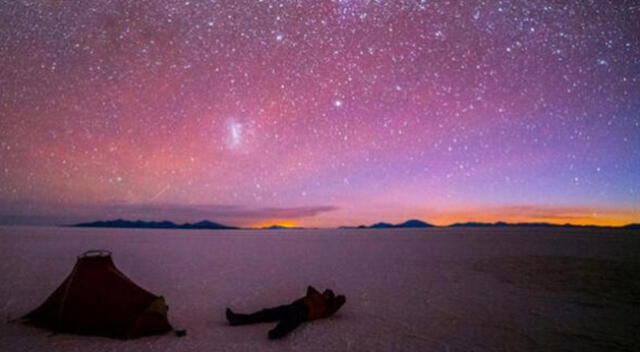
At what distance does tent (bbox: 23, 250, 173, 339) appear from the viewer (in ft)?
20.9

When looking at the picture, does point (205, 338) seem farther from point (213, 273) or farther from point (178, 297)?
point (213, 273)

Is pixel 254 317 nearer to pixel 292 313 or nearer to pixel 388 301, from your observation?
pixel 292 313

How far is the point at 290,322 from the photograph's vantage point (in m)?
6.86

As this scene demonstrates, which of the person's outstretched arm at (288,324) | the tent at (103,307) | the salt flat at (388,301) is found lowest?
the salt flat at (388,301)

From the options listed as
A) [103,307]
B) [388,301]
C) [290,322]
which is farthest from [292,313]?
[388,301]

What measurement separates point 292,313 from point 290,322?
0.75 ft

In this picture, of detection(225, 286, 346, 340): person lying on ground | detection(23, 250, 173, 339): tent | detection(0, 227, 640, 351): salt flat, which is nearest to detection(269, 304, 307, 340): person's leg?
detection(225, 286, 346, 340): person lying on ground

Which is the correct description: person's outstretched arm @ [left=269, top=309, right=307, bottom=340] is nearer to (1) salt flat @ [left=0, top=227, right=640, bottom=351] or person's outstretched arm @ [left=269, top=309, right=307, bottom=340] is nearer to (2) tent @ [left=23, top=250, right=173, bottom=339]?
(1) salt flat @ [left=0, top=227, right=640, bottom=351]

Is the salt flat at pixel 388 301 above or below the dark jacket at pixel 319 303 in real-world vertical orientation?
below

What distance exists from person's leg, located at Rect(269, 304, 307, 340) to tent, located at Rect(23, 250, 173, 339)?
1.88 metres

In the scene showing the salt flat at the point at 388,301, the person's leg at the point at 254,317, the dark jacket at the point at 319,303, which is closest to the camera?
the salt flat at the point at 388,301

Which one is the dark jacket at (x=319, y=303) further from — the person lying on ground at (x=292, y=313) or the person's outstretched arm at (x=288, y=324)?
the person's outstretched arm at (x=288, y=324)

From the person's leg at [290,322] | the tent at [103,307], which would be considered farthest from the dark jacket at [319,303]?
the tent at [103,307]

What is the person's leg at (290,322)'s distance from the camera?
653 centimetres
